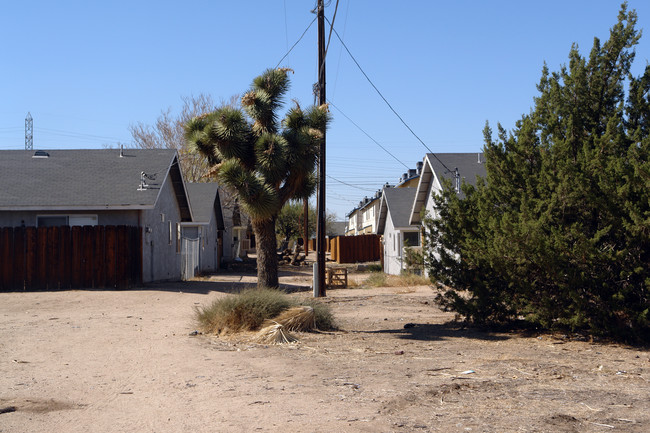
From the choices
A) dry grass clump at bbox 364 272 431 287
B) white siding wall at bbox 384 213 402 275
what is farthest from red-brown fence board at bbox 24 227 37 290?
white siding wall at bbox 384 213 402 275

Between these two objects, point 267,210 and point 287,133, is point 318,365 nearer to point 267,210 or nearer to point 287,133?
point 267,210

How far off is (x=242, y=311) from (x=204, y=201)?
2489 centimetres

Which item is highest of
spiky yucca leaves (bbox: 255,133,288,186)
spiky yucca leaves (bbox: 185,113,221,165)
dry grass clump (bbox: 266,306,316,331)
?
spiky yucca leaves (bbox: 185,113,221,165)

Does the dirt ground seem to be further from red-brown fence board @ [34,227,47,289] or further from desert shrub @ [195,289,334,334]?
red-brown fence board @ [34,227,47,289]

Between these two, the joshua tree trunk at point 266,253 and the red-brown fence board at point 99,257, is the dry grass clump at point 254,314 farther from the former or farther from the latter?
the red-brown fence board at point 99,257

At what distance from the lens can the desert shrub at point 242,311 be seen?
38.9 ft

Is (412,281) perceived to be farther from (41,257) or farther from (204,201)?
(204,201)

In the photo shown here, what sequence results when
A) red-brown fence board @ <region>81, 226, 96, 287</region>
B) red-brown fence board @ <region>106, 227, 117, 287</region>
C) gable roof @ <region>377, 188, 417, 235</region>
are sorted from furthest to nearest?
gable roof @ <region>377, 188, 417, 235</region>, red-brown fence board @ <region>106, 227, 117, 287</region>, red-brown fence board @ <region>81, 226, 96, 287</region>

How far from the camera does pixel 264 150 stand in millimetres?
13508

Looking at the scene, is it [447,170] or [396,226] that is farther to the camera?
→ [396,226]

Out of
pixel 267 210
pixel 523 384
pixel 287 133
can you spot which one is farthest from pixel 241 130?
pixel 523 384

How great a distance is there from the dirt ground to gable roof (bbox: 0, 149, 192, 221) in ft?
28.6

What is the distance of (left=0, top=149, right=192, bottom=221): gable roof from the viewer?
21609 millimetres

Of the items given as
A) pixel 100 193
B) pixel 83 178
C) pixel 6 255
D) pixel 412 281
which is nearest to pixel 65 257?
pixel 6 255
